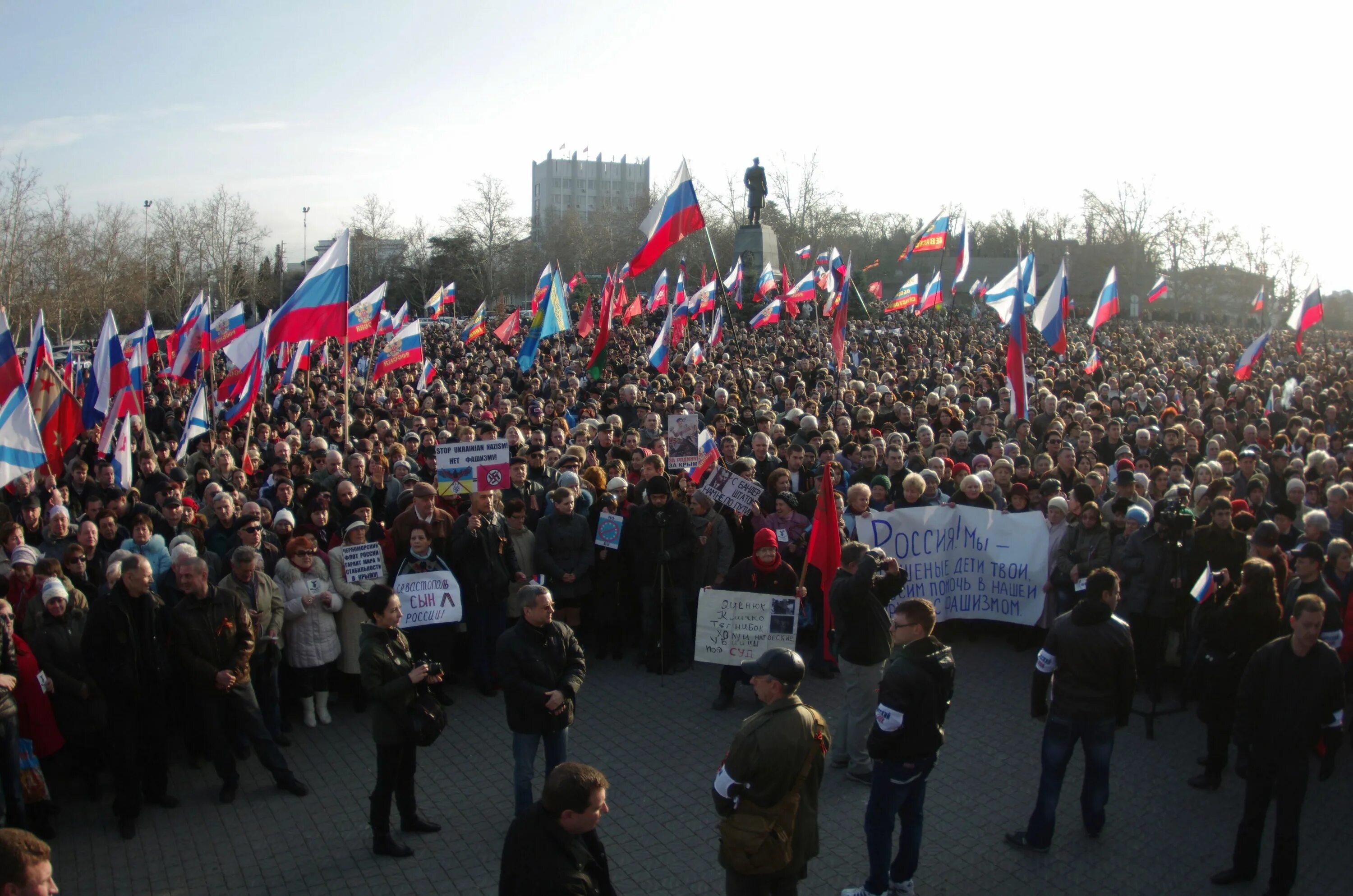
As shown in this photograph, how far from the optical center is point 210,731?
660 centimetres

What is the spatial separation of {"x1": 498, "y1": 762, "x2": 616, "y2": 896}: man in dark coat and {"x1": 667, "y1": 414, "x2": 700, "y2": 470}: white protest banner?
724cm

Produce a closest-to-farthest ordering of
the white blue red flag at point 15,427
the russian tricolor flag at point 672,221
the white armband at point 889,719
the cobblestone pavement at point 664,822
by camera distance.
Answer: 1. the white armband at point 889,719
2. the cobblestone pavement at point 664,822
3. the white blue red flag at point 15,427
4. the russian tricolor flag at point 672,221

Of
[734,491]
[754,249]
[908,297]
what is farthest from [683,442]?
[754,249]

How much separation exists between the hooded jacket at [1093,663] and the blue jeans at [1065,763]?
81 millimetres

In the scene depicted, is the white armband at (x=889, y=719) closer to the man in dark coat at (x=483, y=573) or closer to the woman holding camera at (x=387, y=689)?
the woman holding camera at (x=387, y=689)

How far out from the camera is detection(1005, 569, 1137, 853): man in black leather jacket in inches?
219

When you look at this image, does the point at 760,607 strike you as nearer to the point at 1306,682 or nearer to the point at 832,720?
the point at 832,720

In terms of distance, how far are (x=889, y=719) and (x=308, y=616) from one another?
4947mm

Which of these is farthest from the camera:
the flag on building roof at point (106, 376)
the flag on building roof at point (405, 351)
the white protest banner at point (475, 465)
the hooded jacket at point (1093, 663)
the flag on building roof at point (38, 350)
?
the flag on building roof at point (405, 351)

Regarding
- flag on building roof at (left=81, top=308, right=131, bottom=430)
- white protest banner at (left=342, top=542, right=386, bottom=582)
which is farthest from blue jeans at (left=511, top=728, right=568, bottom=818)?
flag on building roof at (left=81, top=308, right=131, bottom=430)

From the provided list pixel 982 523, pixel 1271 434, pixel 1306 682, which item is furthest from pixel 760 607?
pixel 1271 434

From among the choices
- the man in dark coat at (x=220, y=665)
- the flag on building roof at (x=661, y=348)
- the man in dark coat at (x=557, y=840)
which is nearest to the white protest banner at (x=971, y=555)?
the man in dark coat at (x=220, y=665)

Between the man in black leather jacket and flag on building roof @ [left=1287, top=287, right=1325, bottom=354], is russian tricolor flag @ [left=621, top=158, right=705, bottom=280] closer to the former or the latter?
the man in black leather jacket

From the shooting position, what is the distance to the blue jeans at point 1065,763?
5711 mm
